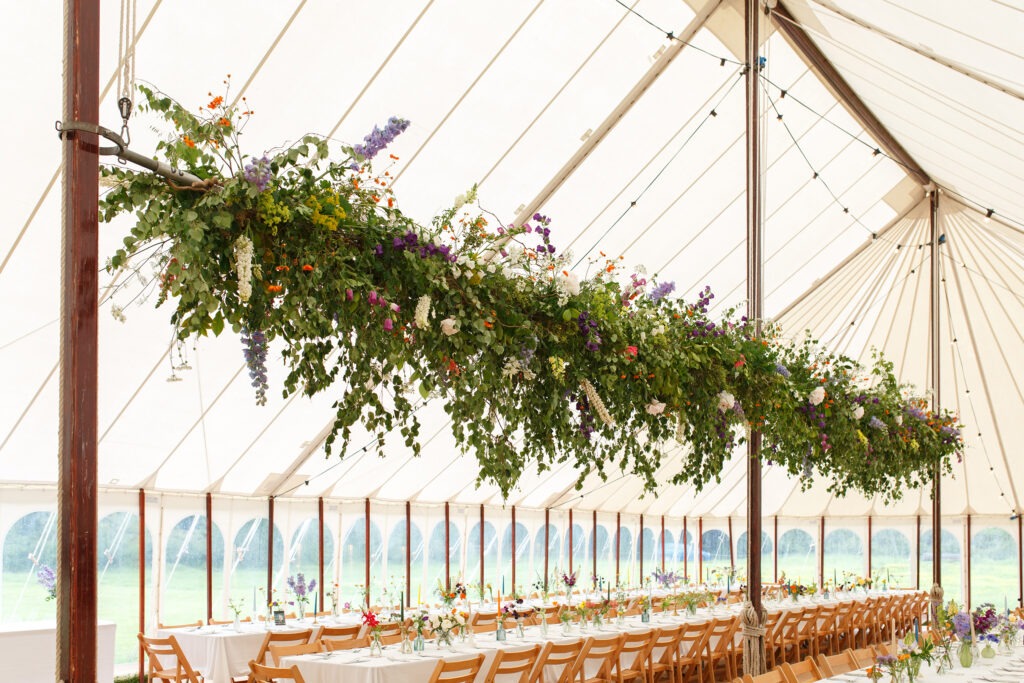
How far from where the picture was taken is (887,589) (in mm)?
14852

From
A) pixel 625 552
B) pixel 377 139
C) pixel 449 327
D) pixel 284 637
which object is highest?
pixel 377 139

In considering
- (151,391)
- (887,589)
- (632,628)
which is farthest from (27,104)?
(887,589)

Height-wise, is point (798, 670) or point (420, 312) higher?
point (420, 312)

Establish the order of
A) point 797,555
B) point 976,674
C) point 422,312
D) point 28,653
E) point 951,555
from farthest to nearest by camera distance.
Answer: point 797,555 < point 951,555 < point 28,653 < point 976,674 < point 422,312

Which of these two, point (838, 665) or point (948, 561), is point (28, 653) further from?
point (948, 561)

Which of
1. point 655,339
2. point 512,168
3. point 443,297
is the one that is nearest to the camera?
point 443,297

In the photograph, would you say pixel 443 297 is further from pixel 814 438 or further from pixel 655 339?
pixel 814 438

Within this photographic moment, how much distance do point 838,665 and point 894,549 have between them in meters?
12.2

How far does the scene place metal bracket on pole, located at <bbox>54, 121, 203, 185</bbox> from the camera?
96.9 inches

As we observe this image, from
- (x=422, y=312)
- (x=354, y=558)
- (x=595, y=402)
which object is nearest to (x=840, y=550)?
(x=354, y=558)

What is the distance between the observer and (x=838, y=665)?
20.6ft

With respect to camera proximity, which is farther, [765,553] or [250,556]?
[765,553]

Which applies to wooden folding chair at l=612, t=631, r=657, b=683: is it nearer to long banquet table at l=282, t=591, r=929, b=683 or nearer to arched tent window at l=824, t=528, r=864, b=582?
long banquet table at l=282, t=591, r=929, b=683

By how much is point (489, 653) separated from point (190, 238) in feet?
16.6
